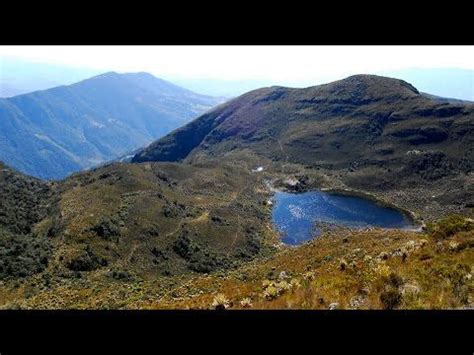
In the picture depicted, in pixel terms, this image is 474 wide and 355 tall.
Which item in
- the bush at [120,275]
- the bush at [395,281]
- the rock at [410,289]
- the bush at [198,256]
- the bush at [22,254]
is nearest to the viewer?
the rock at [410,289]

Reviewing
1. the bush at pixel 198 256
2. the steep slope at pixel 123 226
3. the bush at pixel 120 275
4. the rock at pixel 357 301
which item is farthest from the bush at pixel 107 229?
the rock at pixel 357 301

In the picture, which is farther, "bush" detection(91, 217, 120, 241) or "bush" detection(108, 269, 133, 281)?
"bush" detection(91, 217, 120, 241)

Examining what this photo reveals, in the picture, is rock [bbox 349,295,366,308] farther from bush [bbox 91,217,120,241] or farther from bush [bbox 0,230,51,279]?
bush [bbox 91,217,120,241]

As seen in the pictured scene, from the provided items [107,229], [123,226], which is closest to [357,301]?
[107,229]

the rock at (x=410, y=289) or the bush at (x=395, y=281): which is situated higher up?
the rock at (x=410, y=289)

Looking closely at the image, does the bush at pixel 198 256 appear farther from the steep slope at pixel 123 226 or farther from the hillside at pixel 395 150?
the hillside at pixel 395 150

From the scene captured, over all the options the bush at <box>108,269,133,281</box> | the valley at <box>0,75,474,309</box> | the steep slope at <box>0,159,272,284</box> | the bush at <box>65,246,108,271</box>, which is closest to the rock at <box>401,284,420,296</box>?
the valley at <box>0,75,474,309</box>

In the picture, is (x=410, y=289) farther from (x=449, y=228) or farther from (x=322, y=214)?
(x=322, y=214)
